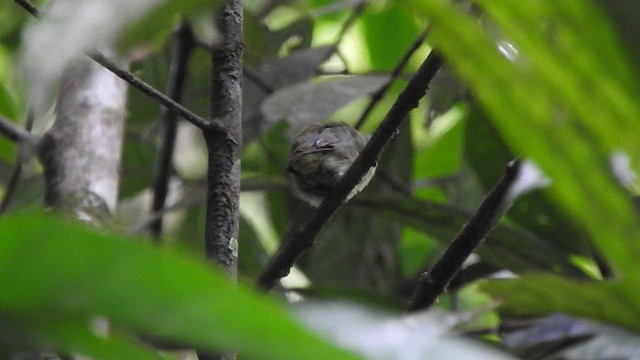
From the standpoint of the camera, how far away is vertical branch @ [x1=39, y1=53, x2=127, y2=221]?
1531 mm

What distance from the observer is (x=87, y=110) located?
1.72 metres

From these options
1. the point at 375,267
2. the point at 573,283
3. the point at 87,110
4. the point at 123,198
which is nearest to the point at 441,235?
the point at 375,267

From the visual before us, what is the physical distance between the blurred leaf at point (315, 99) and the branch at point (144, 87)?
24.5 inches

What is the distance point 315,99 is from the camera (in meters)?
1.77

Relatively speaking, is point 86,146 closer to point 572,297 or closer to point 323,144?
point 323,144

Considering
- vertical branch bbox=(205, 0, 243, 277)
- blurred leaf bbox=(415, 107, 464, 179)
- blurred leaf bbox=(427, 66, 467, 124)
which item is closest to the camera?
vertical branch bbox=(205, 0, 243, 277)

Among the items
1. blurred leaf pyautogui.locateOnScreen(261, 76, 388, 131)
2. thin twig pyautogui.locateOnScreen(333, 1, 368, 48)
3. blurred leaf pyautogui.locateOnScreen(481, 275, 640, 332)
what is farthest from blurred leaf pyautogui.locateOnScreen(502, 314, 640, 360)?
thin twig pyautogui.locateOnScreen(333, 1, 368, 48)

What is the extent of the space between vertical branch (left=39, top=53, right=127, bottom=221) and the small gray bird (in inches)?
12.8

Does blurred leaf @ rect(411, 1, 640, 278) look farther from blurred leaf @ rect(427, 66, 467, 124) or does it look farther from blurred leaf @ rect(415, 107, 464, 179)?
blurred leaf @ rect(415, 107, 464, 179)

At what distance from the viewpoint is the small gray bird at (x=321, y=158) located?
1.71 meters

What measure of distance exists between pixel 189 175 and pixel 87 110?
0.73 m

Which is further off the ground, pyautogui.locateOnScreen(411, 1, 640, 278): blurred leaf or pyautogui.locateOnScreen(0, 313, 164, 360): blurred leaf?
pyautogui.locateOnScreen(411, 1, 640, 278): blurred leaf

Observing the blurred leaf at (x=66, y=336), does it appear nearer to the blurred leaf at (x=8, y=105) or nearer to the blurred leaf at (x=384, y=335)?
the blurred leaf at (x=384, y=335)

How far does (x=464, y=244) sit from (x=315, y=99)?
2.19ft
